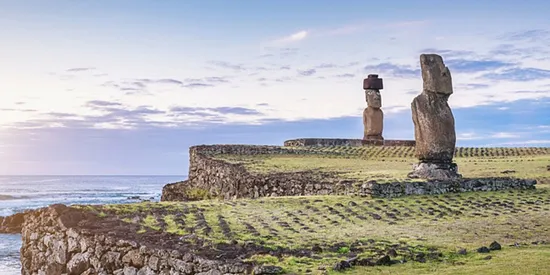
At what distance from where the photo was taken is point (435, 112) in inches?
1122

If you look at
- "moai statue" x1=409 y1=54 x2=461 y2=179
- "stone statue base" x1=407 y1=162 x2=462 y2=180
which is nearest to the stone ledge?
"stone statue base" x1=407 y1=162 x2=462 y2=180

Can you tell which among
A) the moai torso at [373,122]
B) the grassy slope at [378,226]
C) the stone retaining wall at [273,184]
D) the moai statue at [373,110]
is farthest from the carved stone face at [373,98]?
the grassy slope at [378,226]

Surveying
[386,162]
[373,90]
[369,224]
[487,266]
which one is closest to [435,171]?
[369,224]

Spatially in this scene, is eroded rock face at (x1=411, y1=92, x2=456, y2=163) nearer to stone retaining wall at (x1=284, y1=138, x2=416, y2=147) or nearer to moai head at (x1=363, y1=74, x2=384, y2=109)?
stone retaining wall at (x1=284, y1=138, x2=416, y2=147)

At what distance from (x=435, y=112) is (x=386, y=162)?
49.0 ft

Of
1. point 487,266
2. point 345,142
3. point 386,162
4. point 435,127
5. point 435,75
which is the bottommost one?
point 487,266

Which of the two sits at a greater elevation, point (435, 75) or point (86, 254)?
point (435, 75)

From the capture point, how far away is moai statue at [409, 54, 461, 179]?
93.0 feet

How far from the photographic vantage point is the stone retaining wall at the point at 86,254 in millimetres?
15227

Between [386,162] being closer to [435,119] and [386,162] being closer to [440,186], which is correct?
[435,119]

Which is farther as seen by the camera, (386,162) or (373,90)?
(373,90)

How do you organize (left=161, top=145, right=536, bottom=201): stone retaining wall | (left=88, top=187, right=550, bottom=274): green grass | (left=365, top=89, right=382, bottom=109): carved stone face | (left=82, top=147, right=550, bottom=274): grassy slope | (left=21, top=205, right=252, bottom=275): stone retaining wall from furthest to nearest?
(left=365, top=89, right=382, bottom=109): carved stone face → (left=161, top=145, right=536, bottom=201): stone retaining wall → (left=21, top=205, right=252, bottom=275): stone retaining wall → (left=88, top=187, right=550, bottom=274): green grass → (left=82, top=147, right=550, bottom=274): grassy slope

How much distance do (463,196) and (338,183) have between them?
513cm

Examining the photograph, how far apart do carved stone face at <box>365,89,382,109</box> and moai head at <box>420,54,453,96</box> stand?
92.1 ft
